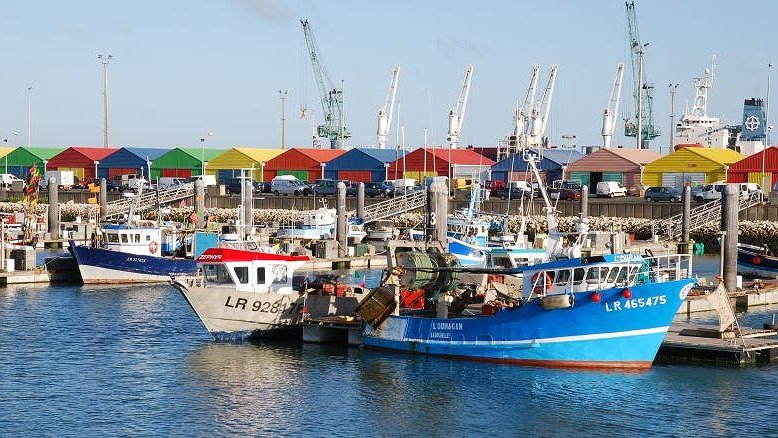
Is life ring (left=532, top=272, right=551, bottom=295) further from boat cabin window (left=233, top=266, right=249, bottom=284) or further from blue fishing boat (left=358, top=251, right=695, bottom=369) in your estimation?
boat cabin window (left=233, top=266, right=249, bottom=284)

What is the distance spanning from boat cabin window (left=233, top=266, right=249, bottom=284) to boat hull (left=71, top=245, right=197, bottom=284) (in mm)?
18799

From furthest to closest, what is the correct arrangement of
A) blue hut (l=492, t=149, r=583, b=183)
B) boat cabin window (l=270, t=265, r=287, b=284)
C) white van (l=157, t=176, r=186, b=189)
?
1. white van (l=157, t=176, r=186, b=189)
2. blue hut (l=492, t=149, r=583, b=183)
3. boat cabin window (l=270, t=265, r=287, b=284)

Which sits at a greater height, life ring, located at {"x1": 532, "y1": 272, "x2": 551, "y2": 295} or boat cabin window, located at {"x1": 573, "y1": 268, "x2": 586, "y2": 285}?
boat cabin window, located at {"x1": 573, "y1": 268, "x2": 586, "y2": 285}

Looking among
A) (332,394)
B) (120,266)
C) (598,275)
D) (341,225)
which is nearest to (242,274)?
(332,394)

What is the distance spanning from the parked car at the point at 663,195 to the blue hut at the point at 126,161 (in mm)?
55496

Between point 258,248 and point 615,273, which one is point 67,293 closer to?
point 258,248

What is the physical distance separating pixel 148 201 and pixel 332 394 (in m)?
65.2

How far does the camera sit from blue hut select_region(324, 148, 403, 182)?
118812 millimetres

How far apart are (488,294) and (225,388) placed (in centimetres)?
1043

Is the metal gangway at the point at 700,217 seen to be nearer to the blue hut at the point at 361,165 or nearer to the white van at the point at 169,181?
the blue hut at the point at 361,165

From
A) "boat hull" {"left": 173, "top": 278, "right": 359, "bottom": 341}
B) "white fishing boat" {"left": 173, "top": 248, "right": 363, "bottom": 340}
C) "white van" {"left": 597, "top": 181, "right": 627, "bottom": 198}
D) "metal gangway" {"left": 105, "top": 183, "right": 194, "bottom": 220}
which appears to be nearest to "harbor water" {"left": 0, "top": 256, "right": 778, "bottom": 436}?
"boat hull" {"left": 173, "top": 278, "right": 359, "bottom": 341}

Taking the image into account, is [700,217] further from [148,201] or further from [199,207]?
[148,201]

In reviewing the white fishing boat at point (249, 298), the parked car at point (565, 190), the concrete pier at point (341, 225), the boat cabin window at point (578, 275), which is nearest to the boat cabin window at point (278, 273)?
the white fishing boat at point (249, 298)

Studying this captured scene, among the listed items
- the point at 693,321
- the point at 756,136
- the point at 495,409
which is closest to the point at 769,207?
the point at 693,321
